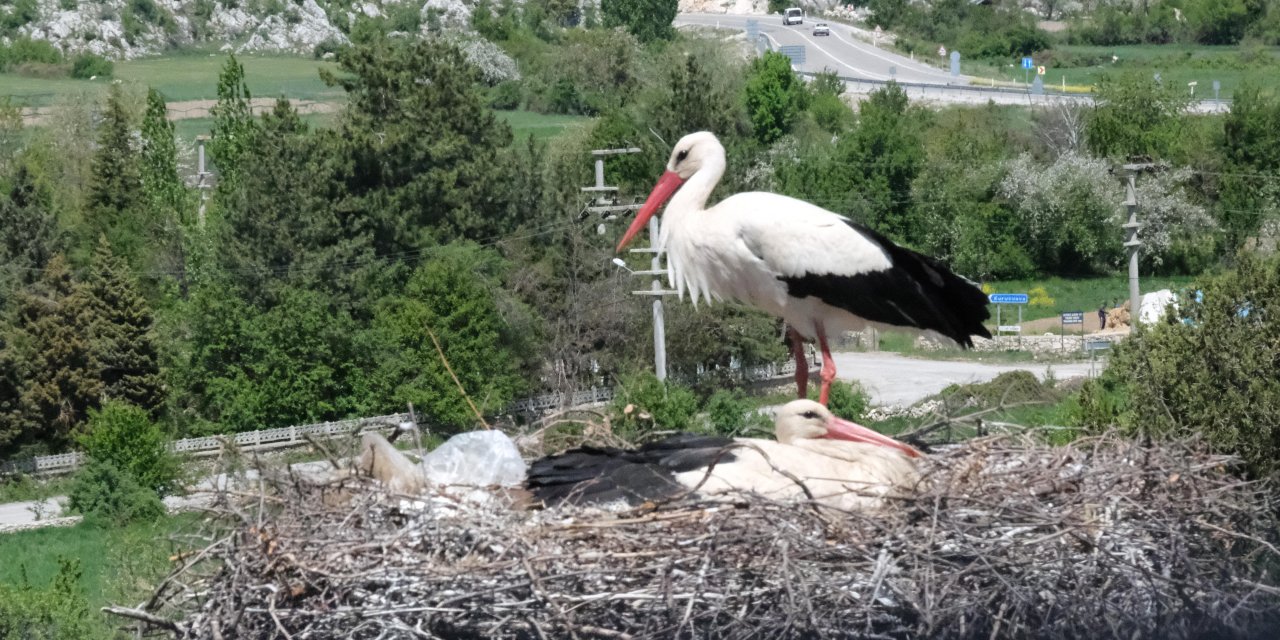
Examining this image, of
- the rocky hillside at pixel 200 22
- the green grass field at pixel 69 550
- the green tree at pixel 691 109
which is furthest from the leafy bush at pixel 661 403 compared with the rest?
the rocky hillside at pixel 200 22

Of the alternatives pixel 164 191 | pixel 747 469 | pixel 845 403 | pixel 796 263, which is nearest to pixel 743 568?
pixel 747 469

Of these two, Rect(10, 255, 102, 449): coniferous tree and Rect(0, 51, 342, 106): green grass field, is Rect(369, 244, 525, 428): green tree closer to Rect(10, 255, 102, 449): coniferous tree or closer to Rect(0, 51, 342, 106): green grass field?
Rect(10, 255, 102, 449): coniferous tree

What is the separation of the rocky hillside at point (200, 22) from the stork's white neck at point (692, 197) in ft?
232

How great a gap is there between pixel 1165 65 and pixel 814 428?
60750 millimetres

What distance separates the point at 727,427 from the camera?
2044 centimetres

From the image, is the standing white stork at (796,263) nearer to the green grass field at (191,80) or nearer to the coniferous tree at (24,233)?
the coniferous tree at (24,233)

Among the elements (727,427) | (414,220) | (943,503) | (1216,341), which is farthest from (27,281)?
(943,503)

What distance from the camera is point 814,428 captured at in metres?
7.40

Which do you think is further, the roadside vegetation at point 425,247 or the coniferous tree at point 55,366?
the coniferous tree at point 55,366

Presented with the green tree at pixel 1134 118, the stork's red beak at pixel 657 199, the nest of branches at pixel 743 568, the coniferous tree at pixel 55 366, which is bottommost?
the coniferous tree at pixel 55 366

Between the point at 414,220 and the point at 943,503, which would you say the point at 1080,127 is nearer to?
the point at 414,220

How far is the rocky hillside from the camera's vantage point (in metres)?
78.7

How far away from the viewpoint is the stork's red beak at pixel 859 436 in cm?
732

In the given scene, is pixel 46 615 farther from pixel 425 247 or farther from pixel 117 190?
pixel 117 190
